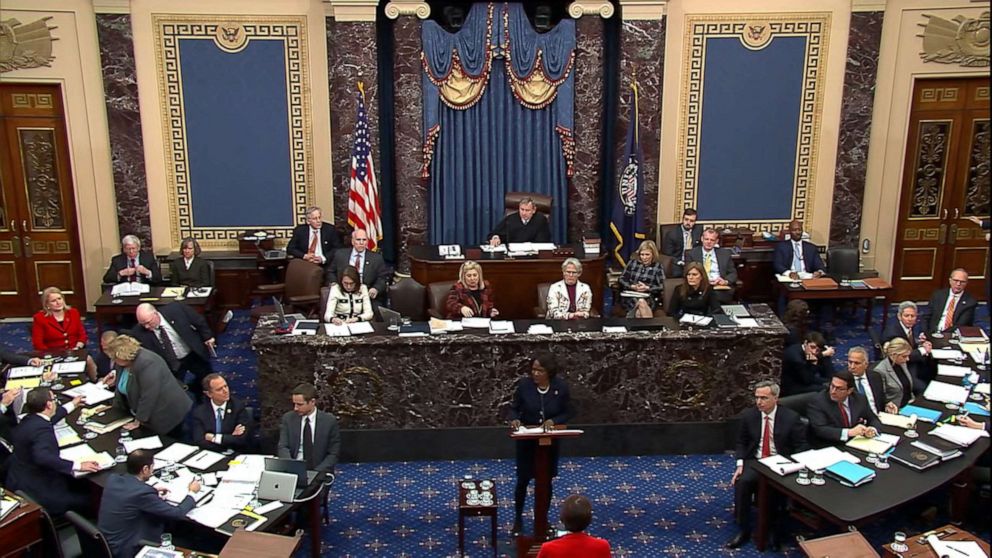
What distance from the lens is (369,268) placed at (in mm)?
10422

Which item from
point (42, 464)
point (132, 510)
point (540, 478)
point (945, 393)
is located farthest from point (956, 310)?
point (42, 464)

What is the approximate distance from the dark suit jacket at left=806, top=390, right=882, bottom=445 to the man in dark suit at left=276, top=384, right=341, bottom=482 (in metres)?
3.50

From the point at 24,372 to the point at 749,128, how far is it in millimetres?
8499

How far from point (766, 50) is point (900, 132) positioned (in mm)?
1954

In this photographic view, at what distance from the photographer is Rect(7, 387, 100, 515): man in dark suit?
6441 millimetres

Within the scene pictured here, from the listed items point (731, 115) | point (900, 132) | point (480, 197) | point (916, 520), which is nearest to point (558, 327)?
point (916, 520)

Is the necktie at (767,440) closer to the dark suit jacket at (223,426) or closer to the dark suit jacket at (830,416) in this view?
the dark suit jacket at (830,416)

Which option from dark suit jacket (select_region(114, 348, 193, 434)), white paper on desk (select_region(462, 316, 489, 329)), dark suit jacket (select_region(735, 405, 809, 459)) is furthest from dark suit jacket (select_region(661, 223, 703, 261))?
dark suit jacket (select_region(114, 348, 193, 434))

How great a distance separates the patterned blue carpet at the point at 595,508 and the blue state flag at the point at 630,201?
400cm

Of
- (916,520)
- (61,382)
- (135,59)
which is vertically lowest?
(916,520)

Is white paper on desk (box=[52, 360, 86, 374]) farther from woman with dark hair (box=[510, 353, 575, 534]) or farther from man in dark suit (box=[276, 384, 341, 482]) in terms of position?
woman with dark hair (box=[510, 353, 575, 534])

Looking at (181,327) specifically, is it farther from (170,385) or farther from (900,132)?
(900,132)

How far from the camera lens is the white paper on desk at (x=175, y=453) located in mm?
6719

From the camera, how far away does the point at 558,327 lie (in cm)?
830
